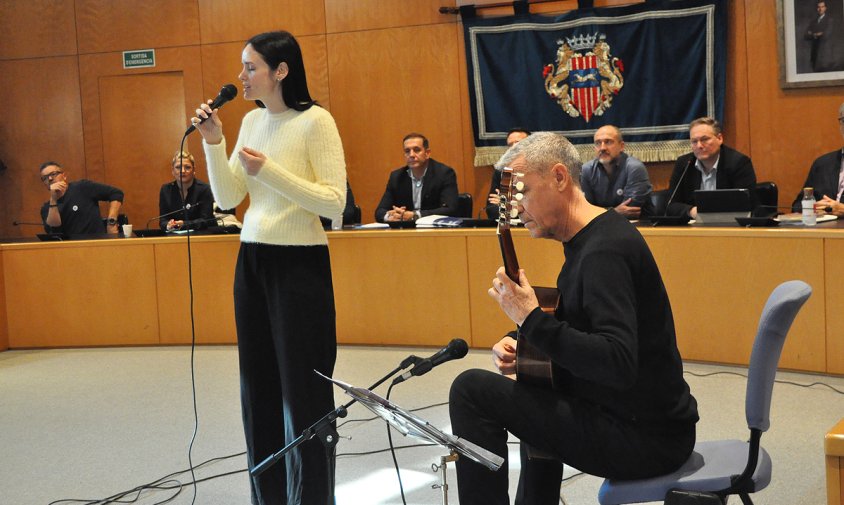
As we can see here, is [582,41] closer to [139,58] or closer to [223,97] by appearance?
[139,58]

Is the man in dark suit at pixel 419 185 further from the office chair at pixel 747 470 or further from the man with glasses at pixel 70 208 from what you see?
the office chair at pixel 747 470

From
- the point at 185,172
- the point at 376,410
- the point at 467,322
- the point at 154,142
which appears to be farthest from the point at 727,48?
the point at 376,410

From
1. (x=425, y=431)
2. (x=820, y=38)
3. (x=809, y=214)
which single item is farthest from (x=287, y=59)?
(x=820, y=38)

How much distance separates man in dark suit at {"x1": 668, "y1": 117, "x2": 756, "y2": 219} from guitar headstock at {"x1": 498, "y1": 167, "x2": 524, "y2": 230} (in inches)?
144

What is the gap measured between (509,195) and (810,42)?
513cm

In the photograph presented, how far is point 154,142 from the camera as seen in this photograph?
8648 mm

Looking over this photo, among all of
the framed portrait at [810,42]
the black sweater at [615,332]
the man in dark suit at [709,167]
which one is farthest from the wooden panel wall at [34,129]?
the black sweater at [615,332]

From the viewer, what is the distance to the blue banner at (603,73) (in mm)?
6895

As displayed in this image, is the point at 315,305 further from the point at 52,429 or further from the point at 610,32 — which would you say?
the point at 610,32

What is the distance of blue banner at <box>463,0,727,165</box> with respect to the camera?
6895 millimetres

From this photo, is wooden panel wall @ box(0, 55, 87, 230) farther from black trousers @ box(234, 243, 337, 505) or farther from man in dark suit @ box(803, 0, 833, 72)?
black trousers @ box(234, 243, 337, 505)

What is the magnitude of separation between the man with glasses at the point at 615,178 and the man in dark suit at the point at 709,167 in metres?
0.20

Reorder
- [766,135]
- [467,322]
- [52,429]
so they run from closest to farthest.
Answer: [52,429] < [467,322] < [766,135]

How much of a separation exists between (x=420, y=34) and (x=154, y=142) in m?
2.70
